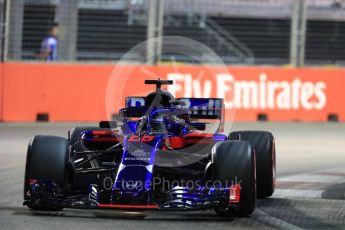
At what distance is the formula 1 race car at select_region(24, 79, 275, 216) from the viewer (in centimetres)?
A: 782

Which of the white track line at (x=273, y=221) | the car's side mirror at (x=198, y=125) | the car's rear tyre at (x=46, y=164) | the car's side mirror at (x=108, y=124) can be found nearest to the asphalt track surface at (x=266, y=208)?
the white track line at (x=273, y=221)

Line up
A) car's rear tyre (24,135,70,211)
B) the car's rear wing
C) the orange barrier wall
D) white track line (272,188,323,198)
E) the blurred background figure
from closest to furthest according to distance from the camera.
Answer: car's rear tyre (24,135,70,211), the car's rear wing, white track line (272,188,323,198), the orange barrier wall, the blurred background figure

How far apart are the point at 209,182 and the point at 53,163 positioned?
54.5 inches

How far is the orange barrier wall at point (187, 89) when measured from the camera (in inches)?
766

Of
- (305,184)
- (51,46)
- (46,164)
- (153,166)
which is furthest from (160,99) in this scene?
(51,46)

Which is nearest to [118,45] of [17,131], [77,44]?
[77,44]

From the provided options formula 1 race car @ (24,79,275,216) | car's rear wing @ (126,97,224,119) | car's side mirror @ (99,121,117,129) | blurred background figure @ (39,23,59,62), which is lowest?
formula 1 race car @ (24,79,275,216)

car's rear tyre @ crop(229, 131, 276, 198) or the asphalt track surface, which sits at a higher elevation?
car's rear tyre @ crop(229, 131, 276, 198)

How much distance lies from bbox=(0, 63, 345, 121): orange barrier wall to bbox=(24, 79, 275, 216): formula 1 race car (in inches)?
378

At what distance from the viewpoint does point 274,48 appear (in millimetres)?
21844

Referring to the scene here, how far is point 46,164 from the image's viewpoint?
8109mm

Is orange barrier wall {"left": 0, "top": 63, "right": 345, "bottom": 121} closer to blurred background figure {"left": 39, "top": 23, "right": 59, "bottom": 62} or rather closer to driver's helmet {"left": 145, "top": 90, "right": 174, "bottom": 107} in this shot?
blurred background figure {"left": 39, "top": 23, "right": 59, "bottom": 62}

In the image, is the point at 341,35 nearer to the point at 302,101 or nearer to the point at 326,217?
the point at 302,101

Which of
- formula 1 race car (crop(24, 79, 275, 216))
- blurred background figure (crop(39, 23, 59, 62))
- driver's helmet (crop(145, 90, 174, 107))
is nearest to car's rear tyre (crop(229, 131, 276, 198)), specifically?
formula 1 race car (crop(24, 79, 275, 216))
